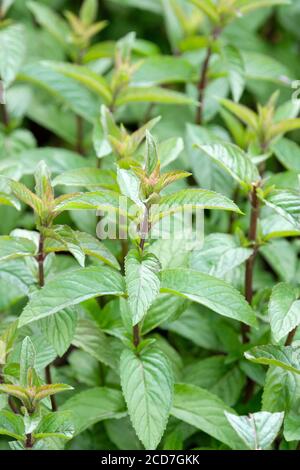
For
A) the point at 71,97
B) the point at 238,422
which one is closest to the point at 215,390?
the point at 238,422

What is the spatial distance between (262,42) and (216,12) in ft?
2.30

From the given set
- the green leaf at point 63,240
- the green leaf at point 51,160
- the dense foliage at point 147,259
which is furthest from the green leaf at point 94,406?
the green leaf at point 51,160

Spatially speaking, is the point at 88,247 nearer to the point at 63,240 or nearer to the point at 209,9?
the point at 63,240

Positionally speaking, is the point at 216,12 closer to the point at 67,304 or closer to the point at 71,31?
the point at 71,31

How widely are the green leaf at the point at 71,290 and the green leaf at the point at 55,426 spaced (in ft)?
0.53

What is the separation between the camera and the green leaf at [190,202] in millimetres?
1176

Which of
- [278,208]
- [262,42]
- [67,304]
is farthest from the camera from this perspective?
[262,42]

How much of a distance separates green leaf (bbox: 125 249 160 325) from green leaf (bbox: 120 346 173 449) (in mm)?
133

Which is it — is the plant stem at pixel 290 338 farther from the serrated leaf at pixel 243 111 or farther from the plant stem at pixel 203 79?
the plant stem at pixel 203 79

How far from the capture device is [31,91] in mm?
2092

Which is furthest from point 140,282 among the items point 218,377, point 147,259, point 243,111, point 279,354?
point 243,111

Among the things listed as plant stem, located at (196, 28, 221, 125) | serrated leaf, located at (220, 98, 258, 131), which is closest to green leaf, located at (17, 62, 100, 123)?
plant stem, located at (196, 28, 221, 125)

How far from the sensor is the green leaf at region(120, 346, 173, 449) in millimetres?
1183

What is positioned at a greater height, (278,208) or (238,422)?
(278,208)
